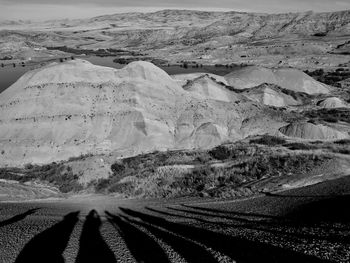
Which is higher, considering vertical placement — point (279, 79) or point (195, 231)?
point (279, 79)

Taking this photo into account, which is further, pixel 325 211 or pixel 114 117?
pixel 114 117

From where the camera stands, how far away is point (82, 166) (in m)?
30.0

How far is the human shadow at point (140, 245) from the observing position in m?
8.59

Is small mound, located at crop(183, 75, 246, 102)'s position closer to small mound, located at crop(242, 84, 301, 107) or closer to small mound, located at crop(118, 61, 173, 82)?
small mound, located at crop(242, 84, 301, 107)

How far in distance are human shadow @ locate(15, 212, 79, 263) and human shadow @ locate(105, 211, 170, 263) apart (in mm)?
1503

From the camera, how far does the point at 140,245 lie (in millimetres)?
9672

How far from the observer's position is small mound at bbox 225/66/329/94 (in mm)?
73188

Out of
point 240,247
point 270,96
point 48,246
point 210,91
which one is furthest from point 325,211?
point 270,96

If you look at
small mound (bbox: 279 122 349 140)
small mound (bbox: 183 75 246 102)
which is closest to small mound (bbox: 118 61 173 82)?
small mound (bbox: 183 75 246 102)

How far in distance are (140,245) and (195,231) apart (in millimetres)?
A: 1805

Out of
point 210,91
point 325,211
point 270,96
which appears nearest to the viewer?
point 325,211

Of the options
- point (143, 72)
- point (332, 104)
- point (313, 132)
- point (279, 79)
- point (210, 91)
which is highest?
point (143, 72)

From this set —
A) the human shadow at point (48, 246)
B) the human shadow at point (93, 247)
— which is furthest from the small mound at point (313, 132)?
the human shadow at point (48, 246)

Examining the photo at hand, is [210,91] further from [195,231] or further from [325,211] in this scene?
[195,231]
